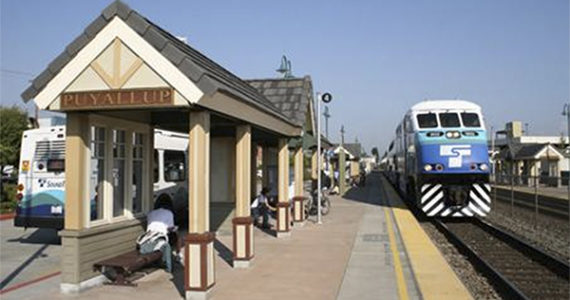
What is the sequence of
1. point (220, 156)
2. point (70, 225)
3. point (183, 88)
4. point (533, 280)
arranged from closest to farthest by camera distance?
point (183, 88), point (70, 225), point (533, 280), point (220, 156)

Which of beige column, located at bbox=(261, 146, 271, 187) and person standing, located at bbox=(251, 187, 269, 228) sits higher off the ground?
beige column, located at bbox=(261, 146, 271, 187)

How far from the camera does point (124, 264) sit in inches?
312

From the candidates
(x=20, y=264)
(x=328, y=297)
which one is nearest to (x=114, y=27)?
(x=328, y=297)

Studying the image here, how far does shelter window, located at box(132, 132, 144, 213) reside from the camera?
380 inches

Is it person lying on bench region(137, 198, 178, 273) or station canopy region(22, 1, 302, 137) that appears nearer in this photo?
station canopy region(22, 1, 302, 137)

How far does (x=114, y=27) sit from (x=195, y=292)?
3.75 m

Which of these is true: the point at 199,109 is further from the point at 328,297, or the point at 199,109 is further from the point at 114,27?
the point at 328,297

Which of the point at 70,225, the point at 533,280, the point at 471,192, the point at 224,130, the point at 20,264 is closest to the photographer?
the point at 70,225

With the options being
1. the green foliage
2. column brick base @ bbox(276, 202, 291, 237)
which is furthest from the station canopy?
the green foliage

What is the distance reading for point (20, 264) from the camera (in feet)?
33.0

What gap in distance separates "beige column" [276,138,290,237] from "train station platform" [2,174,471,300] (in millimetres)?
313

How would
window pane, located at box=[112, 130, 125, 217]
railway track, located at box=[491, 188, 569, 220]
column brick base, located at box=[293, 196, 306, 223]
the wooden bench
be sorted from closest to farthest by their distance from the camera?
the wooden bench
window pane, located at box=[112, 130, 125, 217]
column brick base, located at box=[293, 196, 306, 223]
railway track, located at box=[491, 188, 569, 220]

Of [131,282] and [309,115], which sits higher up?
[309,115]

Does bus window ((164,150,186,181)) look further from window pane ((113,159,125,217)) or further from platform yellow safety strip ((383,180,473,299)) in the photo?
platform yellow safety strip ((383,180,473,299))
